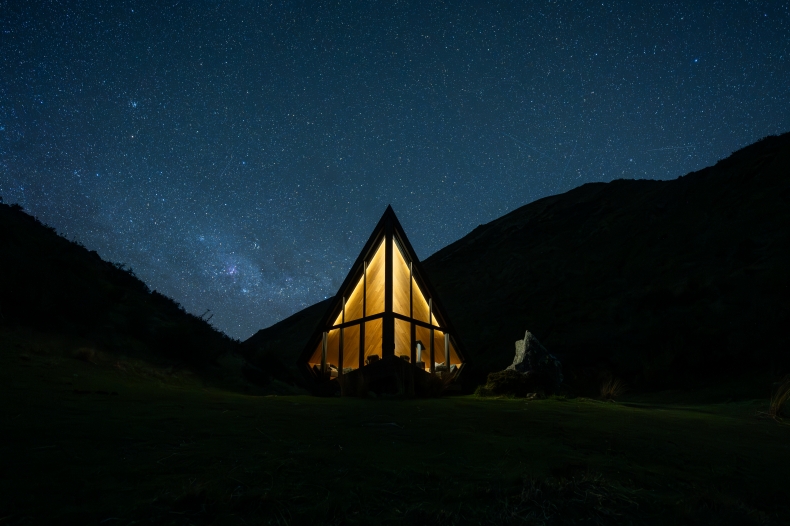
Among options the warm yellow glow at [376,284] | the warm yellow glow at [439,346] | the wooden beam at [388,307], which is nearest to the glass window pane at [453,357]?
the warm yellow glow at [439,346]

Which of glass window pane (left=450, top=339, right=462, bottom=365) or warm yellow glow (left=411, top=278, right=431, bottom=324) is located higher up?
warm yellow glow (left=411, top=278, right=431, bottom=324)

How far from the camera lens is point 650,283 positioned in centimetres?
2764

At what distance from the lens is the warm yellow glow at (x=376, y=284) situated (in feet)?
54.7

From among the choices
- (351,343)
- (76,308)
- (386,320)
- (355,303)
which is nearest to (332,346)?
(351,343)

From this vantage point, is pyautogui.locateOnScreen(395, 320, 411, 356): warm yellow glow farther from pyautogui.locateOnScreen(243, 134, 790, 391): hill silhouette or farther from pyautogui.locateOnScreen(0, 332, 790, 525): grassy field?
pyautogui.locateOnScreen(0, 332, 790, 525): grassy field

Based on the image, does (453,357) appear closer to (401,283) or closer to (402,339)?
(402,339)

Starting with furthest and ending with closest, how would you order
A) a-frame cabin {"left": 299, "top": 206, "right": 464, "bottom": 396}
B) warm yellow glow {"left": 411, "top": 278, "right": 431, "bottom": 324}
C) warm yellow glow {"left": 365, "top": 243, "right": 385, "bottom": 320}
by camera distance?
1. warm yellow glow {"left": 411, "top": 278, "right": 431, "bottom": 324}
2. warm yellow glow {"left": 365, "top": 243, "right": 385, "bottom": 320}
3. a-frame cabin {"left": 299, "top": 206, "right": 464, "bottom": 396}

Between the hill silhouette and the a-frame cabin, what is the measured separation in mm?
3161

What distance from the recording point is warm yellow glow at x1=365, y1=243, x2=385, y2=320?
16672 millimetres

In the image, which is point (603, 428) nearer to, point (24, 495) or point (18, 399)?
point (24, 495)

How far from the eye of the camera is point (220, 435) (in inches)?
174

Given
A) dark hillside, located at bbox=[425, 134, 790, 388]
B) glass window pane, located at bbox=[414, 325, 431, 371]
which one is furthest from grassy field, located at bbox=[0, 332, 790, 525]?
dark hillside, located at bbox=[425, 134, 790, 388]

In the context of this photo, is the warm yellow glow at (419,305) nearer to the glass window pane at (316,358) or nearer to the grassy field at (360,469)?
the glass window pane at (316,358)

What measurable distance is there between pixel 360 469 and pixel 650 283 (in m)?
29.4
